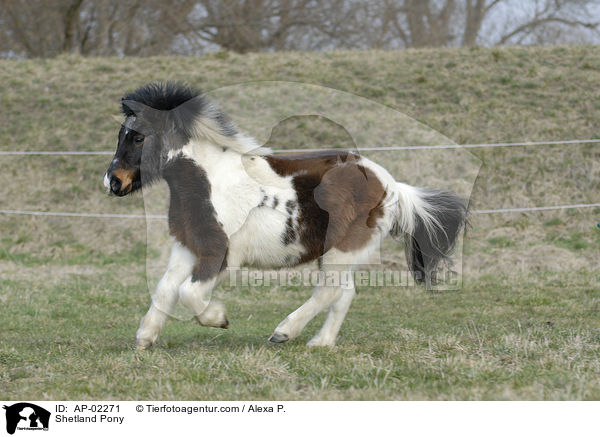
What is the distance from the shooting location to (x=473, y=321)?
616 centimetres

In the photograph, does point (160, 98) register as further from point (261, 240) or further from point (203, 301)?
point (203, 301)

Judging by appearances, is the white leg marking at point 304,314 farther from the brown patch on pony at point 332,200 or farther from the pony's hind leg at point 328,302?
the brown patch on pony at point 332,200

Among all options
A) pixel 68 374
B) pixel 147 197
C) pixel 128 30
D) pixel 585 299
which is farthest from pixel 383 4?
pixel 68 374

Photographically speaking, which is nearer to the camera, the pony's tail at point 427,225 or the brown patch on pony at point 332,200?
the brown patch on pony at point 332,200

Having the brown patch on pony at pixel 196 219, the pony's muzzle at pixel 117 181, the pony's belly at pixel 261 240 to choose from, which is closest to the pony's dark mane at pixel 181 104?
the brown patch on pony at pixel 196 219

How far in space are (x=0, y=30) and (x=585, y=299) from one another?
760 inches

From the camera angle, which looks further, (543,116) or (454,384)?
(543,116)

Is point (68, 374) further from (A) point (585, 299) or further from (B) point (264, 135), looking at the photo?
(A) point (585, 299)

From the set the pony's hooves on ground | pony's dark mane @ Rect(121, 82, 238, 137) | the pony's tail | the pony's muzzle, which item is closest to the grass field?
the pony's hooves on ground

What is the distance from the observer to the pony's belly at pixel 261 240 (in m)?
4.62

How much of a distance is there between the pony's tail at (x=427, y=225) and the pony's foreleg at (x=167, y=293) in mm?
1644
